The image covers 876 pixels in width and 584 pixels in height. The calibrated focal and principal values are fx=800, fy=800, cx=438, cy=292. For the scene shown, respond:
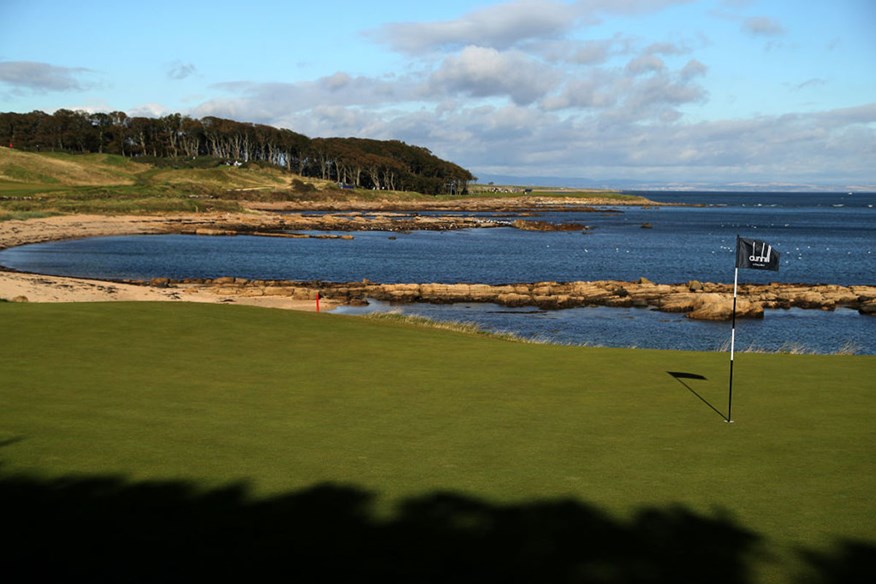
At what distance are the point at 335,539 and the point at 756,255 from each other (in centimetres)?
904

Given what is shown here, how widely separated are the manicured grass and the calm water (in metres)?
19.8

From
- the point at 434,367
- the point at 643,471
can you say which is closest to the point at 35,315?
the point at 434,367

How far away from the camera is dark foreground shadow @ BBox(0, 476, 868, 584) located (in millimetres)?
7367

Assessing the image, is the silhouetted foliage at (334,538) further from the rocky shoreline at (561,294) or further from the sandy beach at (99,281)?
the rocky shoreline at (561,294)

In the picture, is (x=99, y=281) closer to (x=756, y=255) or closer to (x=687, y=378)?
(x=687, y=378)

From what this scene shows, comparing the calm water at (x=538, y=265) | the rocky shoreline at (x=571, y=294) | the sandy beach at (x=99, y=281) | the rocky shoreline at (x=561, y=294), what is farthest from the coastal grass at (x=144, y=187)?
the rocky shoreline at (x=571, y=294)

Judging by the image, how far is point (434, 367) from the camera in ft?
57.4

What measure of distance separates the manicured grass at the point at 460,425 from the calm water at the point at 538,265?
19.8 meters

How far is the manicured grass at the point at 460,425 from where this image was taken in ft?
30.8

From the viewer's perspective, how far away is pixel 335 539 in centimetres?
811

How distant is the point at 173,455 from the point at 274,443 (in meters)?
1.41

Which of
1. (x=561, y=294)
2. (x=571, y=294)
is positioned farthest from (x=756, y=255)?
(x=571, y=294)

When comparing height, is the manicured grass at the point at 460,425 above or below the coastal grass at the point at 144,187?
below

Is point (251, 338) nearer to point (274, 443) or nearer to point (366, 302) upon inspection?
point (274, 443)
